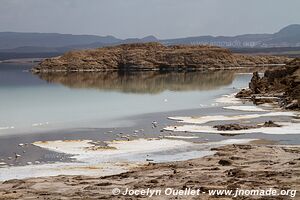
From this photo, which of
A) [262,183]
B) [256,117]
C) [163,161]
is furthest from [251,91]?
[262,183]

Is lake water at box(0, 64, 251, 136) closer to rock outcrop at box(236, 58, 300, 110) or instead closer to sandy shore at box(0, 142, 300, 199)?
rock outcrop at box(236, 58, 300, 110)

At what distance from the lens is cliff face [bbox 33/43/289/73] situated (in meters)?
118

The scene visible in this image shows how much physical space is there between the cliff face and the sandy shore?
99747 millimetres

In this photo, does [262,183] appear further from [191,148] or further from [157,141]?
[157,141]

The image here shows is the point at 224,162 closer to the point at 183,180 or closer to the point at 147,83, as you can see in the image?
the point at 183,180

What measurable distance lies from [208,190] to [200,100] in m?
35.0

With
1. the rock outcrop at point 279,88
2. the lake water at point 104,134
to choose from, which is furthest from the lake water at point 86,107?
the rock outcrop at point 279,88

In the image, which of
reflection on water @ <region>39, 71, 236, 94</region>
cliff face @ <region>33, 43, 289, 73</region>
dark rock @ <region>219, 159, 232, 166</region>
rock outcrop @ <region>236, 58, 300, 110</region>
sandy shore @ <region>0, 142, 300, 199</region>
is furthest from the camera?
cliff face @ <region>33, 43, 289, 73</region>

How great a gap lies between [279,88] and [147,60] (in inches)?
2907

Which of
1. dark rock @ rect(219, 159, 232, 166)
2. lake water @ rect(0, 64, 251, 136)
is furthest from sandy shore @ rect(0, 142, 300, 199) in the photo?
lake water @ rect(0, 64, 251, 136)

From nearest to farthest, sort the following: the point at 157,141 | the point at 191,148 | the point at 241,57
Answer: the point at 191,148
the point at 157,141
the point at 241,57

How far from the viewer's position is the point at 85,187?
46.2ft

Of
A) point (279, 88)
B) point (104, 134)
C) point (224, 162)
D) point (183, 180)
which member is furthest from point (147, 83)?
point (183, 180)

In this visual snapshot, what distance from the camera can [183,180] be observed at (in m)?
14.2
